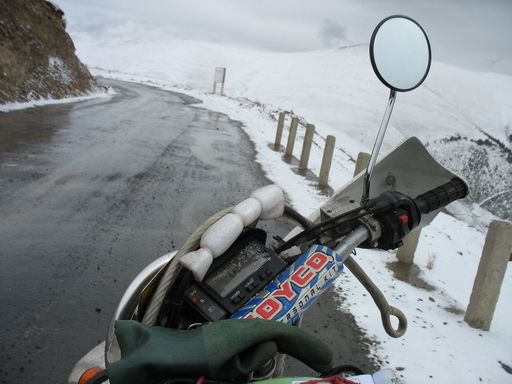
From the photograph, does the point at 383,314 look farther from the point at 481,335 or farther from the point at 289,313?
the point at 481,335

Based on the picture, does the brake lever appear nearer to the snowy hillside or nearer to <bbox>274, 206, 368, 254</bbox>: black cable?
<bbox>274, 206, 368, 254</bbox>: black cable

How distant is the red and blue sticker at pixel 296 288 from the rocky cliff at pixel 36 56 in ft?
47.9

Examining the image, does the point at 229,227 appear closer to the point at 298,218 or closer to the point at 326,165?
the point at 298,218

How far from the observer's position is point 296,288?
1459 mm

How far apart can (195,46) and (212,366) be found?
312ft

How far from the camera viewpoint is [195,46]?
90375mm

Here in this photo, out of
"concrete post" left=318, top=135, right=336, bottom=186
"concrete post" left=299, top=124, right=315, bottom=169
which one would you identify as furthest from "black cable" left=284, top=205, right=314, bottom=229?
"concrete post" left=299, top=124, right=315, bottom=169

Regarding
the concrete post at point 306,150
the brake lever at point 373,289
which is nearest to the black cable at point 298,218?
the brake lever at point 373,289

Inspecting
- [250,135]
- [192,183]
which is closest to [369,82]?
[250,135]

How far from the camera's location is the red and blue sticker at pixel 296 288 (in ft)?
4.59

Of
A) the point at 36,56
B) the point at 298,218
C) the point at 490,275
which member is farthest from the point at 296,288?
the point at 36,56

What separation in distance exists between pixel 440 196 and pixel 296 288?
0.77 metres

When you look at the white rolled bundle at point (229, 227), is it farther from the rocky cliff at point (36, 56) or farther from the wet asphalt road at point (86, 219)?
the rocky cliff at point (36, 56)

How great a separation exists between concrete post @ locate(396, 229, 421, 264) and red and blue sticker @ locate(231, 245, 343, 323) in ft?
14.4
